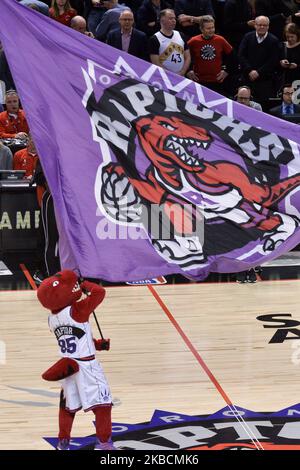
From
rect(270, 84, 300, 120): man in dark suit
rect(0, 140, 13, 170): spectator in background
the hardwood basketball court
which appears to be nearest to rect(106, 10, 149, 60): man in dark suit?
rect(270, 84, 300, 120): man in dark suit

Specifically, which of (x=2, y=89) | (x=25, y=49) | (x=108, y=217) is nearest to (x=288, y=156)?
(x=108, y=217)

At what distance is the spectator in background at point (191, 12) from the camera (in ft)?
58.2

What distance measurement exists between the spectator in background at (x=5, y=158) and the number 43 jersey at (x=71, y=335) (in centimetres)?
674

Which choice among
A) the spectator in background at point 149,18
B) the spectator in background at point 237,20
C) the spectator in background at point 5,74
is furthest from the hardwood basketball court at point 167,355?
the spectator in background at point 237,20

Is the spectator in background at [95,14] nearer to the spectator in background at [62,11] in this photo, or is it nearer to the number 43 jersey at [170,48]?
the spectator in background at [62,11]

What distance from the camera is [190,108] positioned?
10586 mm

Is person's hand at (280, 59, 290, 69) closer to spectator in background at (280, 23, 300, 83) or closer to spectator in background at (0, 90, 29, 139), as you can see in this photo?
spectator in background at (280, 23, 300, 83)

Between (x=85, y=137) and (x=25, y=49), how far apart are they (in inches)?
36.2

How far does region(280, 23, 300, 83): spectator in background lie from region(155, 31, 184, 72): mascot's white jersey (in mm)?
1726

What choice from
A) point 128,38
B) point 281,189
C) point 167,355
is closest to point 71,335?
point 167,355

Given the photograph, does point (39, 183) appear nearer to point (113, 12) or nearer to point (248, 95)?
point (248, 95)

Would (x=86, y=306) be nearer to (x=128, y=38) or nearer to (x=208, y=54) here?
(x=128, y=38)

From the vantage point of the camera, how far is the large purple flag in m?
9.81

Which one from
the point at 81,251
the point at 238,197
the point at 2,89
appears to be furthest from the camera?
the point at 2,89
